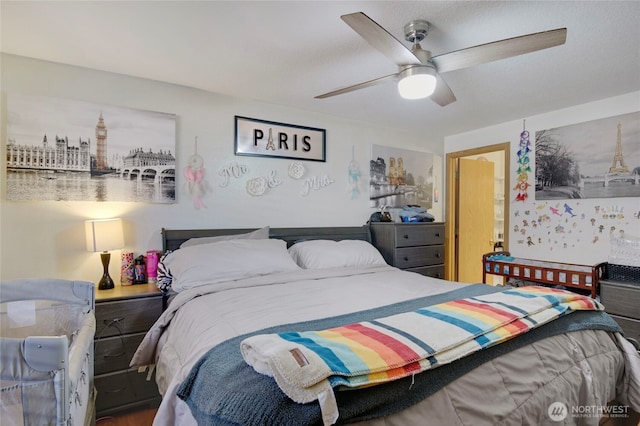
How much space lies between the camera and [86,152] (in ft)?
7.59

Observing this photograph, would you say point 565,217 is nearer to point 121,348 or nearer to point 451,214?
point 451,214

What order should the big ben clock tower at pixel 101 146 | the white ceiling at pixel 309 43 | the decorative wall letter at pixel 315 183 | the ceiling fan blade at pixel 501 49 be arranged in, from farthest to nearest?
→ 1. the decorative wall letter at pixel 315 183
2. the big ben clock tower at pixel 101 146
3. the white ceiling at pixel 309 43
4. the ceiling fan blade at pixel 501 49

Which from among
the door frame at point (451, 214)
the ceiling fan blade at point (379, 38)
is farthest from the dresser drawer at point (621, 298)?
the ceiling fan blade at point (379, 38)

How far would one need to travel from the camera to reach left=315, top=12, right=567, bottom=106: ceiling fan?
1.41m

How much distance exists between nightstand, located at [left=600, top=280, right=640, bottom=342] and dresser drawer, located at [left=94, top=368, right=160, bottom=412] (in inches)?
129

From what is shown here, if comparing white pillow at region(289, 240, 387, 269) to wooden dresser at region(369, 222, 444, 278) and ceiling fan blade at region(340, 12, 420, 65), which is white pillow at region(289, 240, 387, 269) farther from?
ceiling fan blade at region(340, 12, 420, 65)

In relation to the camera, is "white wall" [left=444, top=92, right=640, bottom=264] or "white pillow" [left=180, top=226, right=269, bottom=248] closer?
"white pillow" [left=180, top=226, right=269, bottom=248]

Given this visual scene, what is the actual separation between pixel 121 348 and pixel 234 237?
1051mm

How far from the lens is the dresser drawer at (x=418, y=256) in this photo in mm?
3297

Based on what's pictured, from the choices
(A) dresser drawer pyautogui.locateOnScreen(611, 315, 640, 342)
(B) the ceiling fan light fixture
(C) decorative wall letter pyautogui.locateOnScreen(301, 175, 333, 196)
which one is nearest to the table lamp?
(C) decorative wall letter pyautogui.locateOnScreen(301, 175, 333, 196)

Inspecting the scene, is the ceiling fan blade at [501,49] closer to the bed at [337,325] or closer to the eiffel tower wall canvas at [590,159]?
the bed at [337,325]

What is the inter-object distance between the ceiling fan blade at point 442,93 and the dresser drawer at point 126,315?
2.18 m

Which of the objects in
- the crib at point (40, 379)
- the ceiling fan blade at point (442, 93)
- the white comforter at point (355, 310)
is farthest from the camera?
the ceiling fan blade at point (442, 93)

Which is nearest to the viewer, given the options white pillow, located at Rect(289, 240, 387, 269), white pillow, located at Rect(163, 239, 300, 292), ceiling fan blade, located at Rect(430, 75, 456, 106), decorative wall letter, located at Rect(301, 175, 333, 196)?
ceiling fan blade, located at Rect(430, 75, 456, 106)
